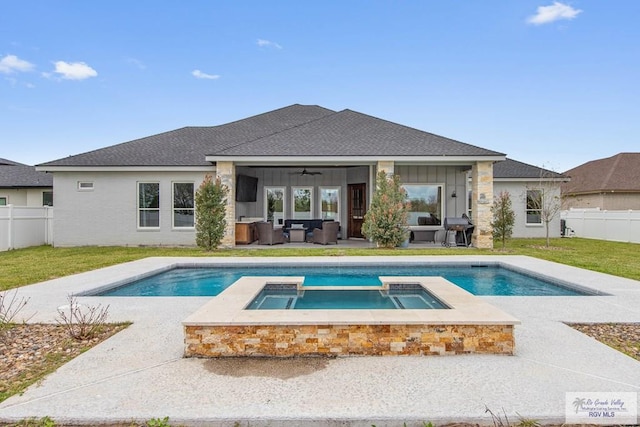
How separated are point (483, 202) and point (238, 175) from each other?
365 inches

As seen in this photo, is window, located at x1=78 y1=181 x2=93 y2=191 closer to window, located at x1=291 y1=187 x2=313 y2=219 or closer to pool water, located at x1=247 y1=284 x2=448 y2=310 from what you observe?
window, located at x1=291 y1=187 x2=313 y2=219

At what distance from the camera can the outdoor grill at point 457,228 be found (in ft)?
44.6

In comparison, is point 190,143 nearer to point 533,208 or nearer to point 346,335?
point 346,335

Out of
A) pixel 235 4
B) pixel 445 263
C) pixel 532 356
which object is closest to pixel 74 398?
pixel 532 356

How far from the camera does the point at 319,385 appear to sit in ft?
10.2

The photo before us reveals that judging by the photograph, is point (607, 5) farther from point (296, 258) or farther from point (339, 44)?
point (296, 258)

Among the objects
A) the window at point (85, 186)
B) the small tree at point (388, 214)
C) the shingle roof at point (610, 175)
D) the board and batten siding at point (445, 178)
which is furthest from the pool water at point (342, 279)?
the shingle roof at point (610, 175)

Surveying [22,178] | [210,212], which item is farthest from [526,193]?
[22,178]

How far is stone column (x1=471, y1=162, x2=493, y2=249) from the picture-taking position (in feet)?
44.0

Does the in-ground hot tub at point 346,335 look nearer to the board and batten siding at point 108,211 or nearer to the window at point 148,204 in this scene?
the board and batten siding at point 108,211

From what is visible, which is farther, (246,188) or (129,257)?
(246,188)

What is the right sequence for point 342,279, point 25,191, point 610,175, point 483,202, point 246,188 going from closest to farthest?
point 342,279 → point 483,202 → point 246,188 → point 25,191 → point 610,175

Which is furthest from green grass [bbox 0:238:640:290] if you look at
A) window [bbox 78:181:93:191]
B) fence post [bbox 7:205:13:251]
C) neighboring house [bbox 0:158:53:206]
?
neighboring house [bbox 0:158:53:206]

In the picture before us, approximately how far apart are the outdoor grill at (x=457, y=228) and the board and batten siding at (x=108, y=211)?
960 cm
